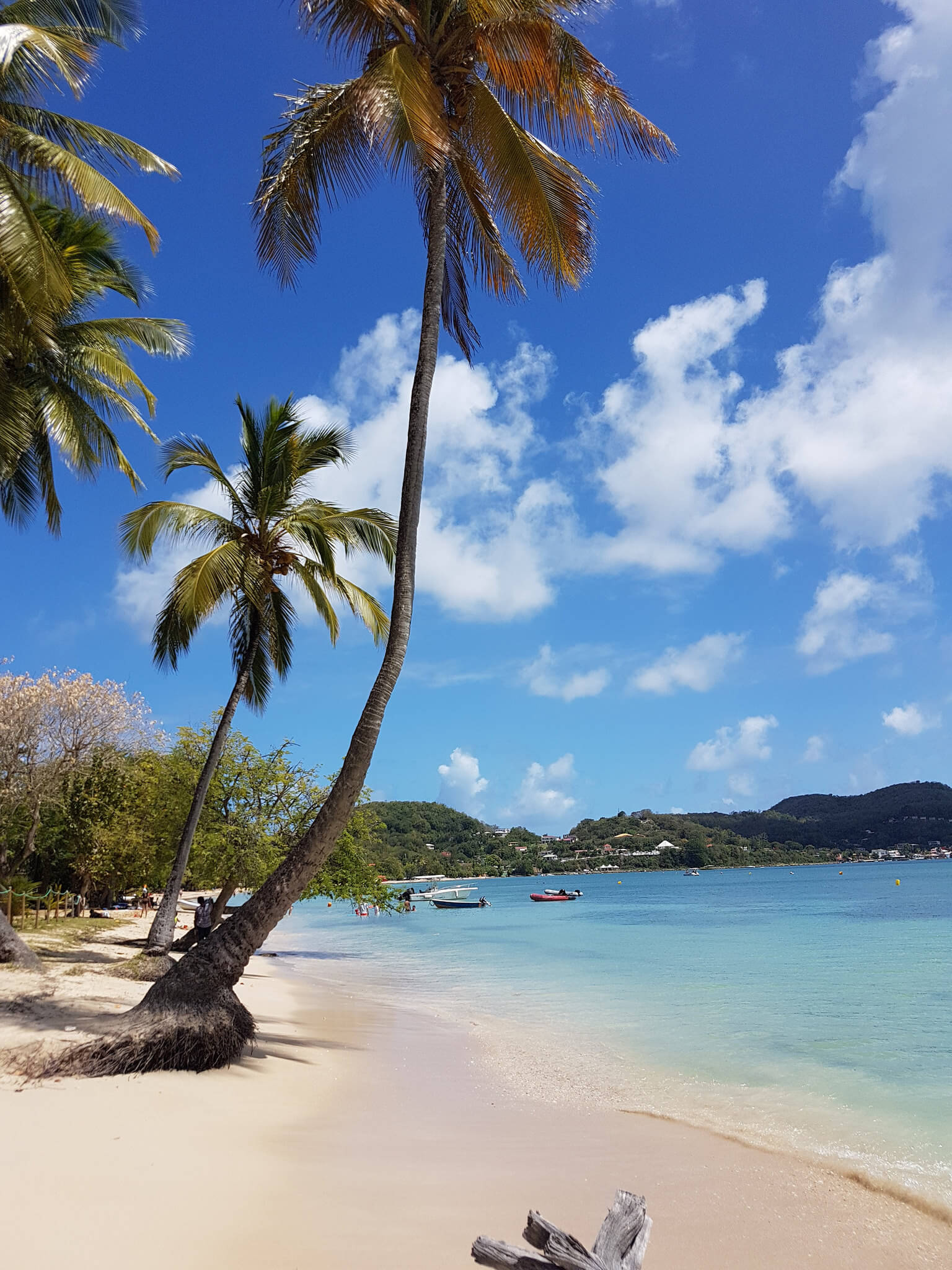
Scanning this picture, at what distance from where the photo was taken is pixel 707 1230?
17.1ft

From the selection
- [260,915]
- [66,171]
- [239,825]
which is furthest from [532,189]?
[239,825]

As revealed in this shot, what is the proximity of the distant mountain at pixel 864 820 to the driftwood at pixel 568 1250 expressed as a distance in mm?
132512

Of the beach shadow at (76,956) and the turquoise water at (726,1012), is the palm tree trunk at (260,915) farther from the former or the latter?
the beach shadow at (76,956)

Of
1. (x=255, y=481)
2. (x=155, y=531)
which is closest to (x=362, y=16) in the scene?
(x=255, y=481)

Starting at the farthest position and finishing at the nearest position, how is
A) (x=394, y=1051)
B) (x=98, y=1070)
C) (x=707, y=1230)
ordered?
(x=394, y=1051) < (x=98, y=1070) < (x=707, y=1230)

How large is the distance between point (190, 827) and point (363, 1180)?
31.9ft

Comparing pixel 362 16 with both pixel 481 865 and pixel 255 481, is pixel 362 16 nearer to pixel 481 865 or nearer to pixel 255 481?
pixel 255 481

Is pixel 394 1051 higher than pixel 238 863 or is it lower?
lower

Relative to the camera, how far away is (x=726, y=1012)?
49.5 feet

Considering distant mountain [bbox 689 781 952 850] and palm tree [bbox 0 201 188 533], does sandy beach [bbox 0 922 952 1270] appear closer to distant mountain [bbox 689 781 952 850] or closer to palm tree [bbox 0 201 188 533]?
palm tree [bbox 0 201 188 533]

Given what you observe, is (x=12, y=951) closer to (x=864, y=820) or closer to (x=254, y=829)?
(x=254, y=829)

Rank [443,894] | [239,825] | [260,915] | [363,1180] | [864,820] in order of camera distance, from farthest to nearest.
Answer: [864,820] → [443,894] → [239,825] → [260,915] → [363,1180]

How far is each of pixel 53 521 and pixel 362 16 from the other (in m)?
9.03

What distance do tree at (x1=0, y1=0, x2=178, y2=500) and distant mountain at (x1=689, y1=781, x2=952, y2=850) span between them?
130 m
